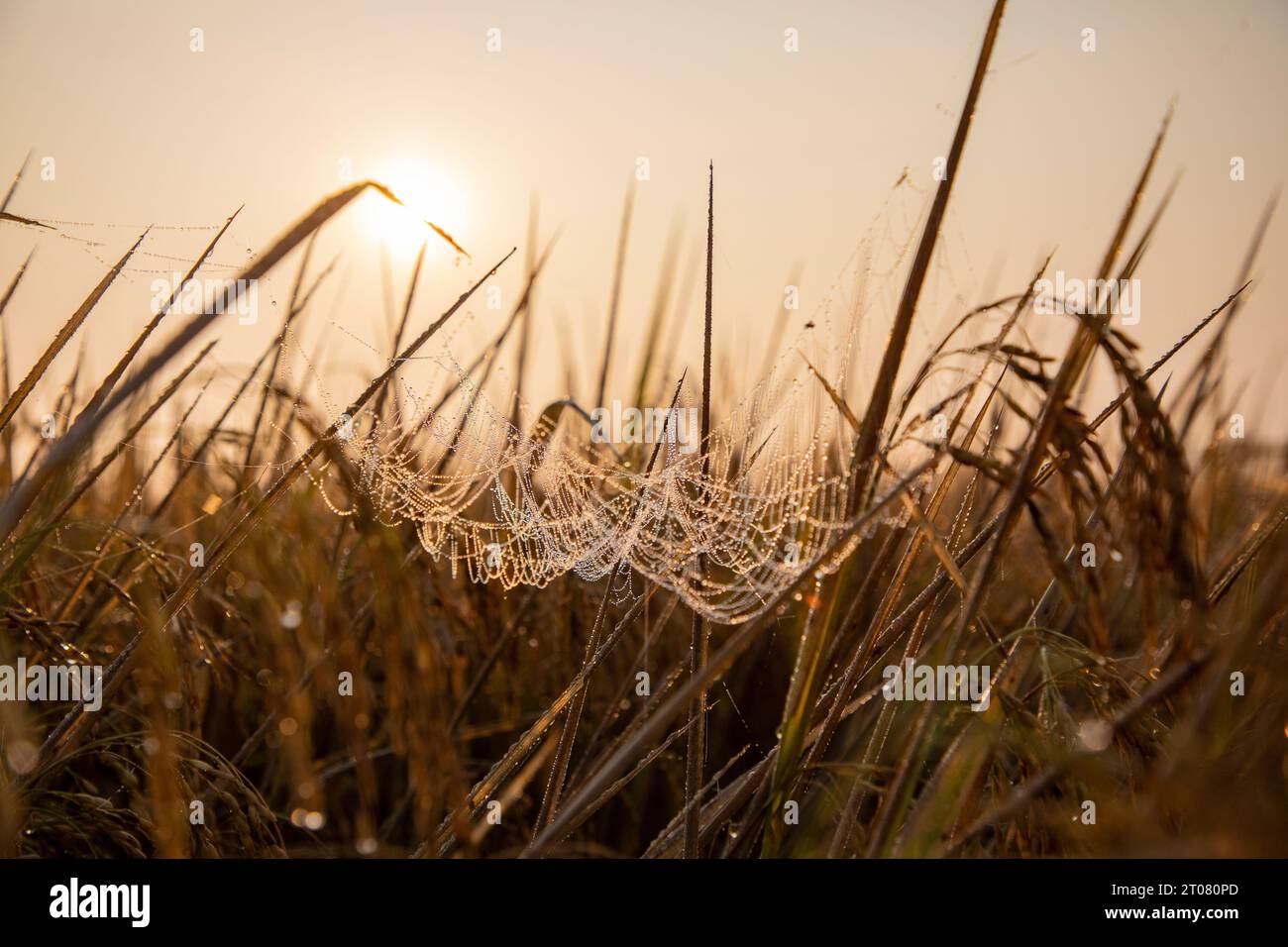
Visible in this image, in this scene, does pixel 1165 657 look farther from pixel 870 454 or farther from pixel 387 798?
pixel 387 798

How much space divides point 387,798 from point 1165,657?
171cm

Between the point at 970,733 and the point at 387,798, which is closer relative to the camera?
the point at 970,733

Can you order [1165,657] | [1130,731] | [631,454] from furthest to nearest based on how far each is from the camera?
[631,454]
[1165,657]
[1130,731]

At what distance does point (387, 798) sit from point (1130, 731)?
1.74m

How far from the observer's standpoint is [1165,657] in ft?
4.80

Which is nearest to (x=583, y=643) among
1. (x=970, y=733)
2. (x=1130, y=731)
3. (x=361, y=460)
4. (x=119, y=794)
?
(x=361, y=460)
